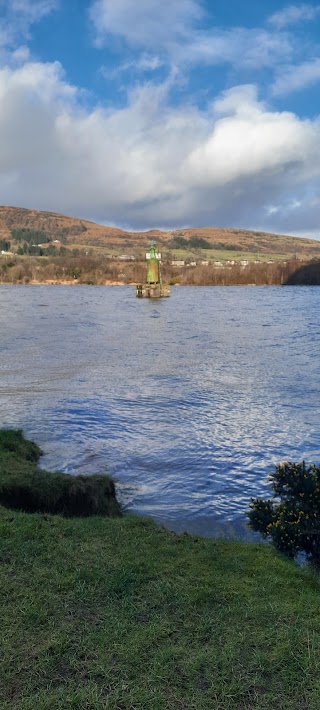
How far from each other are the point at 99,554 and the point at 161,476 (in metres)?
6.13

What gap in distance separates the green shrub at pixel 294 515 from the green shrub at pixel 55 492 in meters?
2.92

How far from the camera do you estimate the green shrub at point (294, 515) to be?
285 inches

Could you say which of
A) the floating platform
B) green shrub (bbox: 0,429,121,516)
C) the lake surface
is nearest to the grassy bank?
green shrub (bbox: 0,429,121,516)

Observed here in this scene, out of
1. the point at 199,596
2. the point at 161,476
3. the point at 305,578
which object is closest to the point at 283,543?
the point at 305,578

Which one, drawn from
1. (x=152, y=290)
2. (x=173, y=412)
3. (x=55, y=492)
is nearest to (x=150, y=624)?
(x=55, y=492)

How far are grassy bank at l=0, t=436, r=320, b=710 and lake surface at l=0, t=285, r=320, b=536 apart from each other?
10.7 feet

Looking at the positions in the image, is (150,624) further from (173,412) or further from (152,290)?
(152,290)

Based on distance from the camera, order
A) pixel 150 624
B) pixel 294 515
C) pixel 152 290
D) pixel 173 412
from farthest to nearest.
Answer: pixel 152 290 → pixel 173 412 → pixel 294 515 → pixel 150 624

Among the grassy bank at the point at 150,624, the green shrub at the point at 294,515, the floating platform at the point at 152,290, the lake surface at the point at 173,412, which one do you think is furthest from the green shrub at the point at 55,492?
the floating platform at the point at 152,290

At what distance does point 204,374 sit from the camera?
85.4 feet

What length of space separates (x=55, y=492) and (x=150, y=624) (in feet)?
14.8

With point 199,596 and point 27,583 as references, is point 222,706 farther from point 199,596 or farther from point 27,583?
point 27,583

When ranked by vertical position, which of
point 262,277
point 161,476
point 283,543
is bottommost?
point 161,476

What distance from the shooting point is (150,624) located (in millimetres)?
5027
